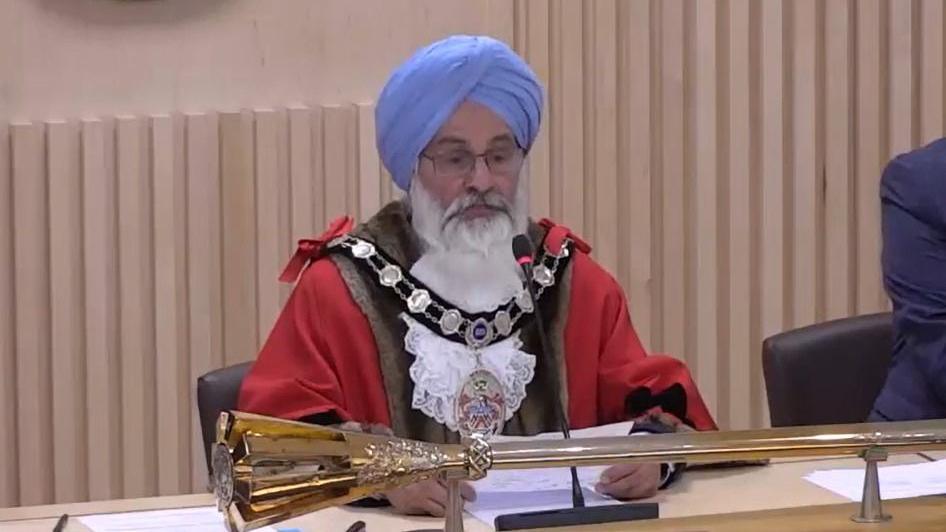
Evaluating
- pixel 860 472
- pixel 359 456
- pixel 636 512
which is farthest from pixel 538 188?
pixel 359 456

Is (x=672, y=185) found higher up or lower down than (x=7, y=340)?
higher up

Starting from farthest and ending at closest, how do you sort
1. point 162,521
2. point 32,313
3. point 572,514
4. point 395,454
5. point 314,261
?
point 32,313
point 314,261
point 162,521
point 572,514
point 395,454

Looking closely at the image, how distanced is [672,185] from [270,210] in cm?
104

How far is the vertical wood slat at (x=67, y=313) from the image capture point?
404cm

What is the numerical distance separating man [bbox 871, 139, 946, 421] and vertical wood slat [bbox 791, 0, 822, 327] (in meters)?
1.21

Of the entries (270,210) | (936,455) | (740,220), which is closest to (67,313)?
(270,210)

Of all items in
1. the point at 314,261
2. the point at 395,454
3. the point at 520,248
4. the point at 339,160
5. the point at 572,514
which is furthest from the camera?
the point at 339,160

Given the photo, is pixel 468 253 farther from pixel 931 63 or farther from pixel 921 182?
pixel 931 63

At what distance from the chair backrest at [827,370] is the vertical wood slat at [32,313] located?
178 cm

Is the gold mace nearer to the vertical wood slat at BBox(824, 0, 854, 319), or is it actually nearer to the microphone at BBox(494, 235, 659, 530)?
the microphone at BBox(494, 235, 659, 530)

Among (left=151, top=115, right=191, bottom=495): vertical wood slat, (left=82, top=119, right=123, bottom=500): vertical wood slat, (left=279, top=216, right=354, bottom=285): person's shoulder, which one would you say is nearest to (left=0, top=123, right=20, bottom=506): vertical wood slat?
(left=82, top=119, right=123, bottom=500): vertical wood slat

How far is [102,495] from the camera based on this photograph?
415 centimetres

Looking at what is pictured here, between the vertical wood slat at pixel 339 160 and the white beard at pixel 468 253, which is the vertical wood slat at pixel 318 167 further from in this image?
the white beard at pixel 468 253

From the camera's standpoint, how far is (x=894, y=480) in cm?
270
